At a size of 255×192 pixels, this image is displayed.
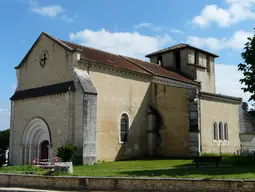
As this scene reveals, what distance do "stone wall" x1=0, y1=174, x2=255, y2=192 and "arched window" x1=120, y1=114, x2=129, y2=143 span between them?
1160cm

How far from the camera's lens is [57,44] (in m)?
27.8

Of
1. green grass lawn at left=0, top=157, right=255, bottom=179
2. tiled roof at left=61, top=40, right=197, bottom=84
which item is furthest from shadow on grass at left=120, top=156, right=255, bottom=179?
tiled roof at left=61, top=40, right=197, bottom=84

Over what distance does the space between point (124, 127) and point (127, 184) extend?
14478mm

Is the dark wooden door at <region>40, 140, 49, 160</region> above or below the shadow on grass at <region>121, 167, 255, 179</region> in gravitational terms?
above

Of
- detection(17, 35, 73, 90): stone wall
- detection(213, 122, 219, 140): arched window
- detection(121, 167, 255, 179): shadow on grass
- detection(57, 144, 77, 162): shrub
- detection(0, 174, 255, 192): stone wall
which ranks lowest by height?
detection(0, 174, 255, 192): stone wall

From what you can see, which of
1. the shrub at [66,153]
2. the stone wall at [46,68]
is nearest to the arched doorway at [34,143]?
the stone wall at [46,68]

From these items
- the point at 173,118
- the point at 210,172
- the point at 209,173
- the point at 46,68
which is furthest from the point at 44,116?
the point at 209,173

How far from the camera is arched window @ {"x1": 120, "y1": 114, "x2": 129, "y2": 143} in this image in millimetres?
28781

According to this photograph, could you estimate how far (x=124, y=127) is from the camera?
29172mm

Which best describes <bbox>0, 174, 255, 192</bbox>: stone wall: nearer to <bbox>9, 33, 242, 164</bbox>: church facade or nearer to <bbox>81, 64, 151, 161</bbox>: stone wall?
<bbox>9, 33, 242, 164</bbox>: church facade

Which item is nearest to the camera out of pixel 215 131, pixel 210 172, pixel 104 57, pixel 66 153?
pixel 210 172

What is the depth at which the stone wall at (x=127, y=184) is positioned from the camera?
41.7 feet

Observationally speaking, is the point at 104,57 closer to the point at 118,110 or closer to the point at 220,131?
the point at 118,110

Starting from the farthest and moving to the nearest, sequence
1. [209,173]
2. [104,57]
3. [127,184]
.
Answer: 1. [104,57]
2. [209,173]
3. [127,184]
